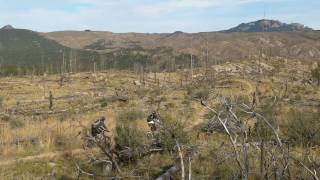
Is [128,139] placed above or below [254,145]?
below

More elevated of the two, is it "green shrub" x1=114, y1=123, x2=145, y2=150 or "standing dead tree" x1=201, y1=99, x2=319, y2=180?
"standing dead tree" x1=201, y1=99, x2=319, y2=180

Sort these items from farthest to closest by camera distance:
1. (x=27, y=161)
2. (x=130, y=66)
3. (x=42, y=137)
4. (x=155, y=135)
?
1. (x=130, y=66)
2. (x=42, y=137)
3. (x=155, y=135)
4. (x=27, y=161)

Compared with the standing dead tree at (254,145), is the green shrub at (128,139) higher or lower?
lower

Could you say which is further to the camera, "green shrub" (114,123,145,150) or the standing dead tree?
"green shrub" (114,123,145,150)

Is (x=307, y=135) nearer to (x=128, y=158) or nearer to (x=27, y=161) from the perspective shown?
(x=128, y=158)

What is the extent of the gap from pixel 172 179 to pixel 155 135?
3.62 m

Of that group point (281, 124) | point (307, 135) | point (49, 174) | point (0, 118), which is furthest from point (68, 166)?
point (0, 118)

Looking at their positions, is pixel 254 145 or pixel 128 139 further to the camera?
pixel 128 139

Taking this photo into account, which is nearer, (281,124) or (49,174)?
(49,174)

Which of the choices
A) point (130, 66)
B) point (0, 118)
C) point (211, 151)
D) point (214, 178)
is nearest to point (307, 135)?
point (211, 151)

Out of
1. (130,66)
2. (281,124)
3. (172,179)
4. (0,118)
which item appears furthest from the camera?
(130,66)

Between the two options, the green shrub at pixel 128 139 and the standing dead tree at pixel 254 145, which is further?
the green shrub at pixel 128 139

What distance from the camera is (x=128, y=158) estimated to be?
11344 millimetres

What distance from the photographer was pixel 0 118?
75.4 ft
